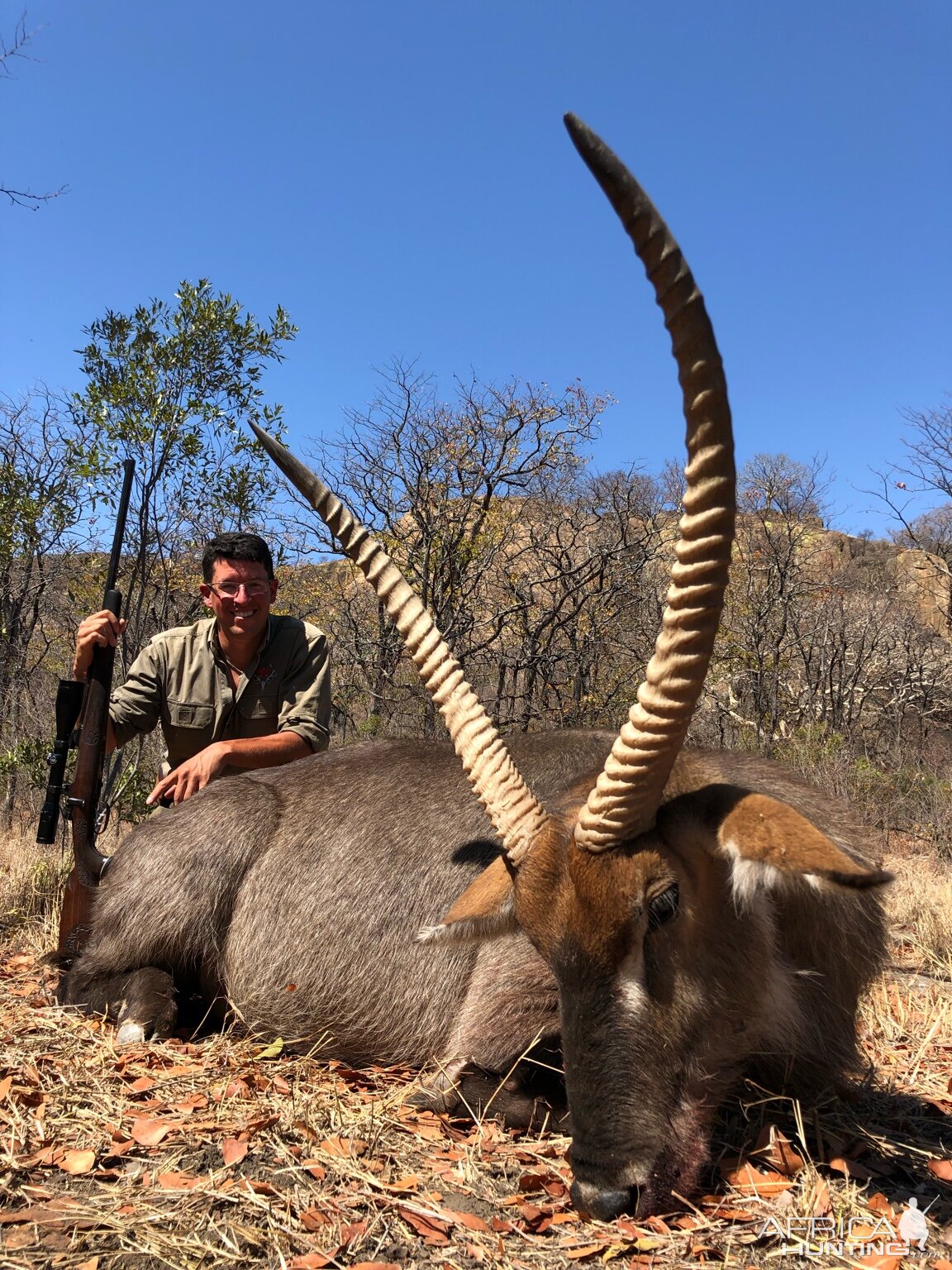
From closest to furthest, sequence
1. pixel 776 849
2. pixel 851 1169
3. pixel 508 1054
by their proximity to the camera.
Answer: pixel 776 849, pixel 851 1169, pixel 508 1054

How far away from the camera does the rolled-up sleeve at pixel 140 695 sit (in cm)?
573

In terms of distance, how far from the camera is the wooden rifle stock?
15.6ft

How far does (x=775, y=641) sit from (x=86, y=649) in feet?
40.4

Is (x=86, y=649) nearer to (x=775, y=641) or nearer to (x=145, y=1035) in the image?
(x=145, y=1035)

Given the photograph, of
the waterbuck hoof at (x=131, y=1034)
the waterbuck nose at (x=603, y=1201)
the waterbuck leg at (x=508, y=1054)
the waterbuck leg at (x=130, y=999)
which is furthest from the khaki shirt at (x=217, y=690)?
the waterbuck nose at (x=603, y=1201)

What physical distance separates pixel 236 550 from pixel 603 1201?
4029mm

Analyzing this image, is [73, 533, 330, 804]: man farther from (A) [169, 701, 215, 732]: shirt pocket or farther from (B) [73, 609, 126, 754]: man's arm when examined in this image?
(B) [73, 609, 126, 754]: man's arm

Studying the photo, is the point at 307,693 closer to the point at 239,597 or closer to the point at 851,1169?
the point at 239,597

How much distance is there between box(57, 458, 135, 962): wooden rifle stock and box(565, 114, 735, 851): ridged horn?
311 centimetres

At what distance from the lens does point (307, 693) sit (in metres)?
5.74

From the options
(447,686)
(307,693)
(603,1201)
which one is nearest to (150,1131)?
(603,1201)

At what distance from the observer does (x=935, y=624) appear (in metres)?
25.9

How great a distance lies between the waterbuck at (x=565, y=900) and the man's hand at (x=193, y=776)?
38 centimetres

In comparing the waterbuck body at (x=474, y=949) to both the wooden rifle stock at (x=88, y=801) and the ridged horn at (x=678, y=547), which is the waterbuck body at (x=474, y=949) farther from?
the wooden rifle stock at (x=88, y=801)
